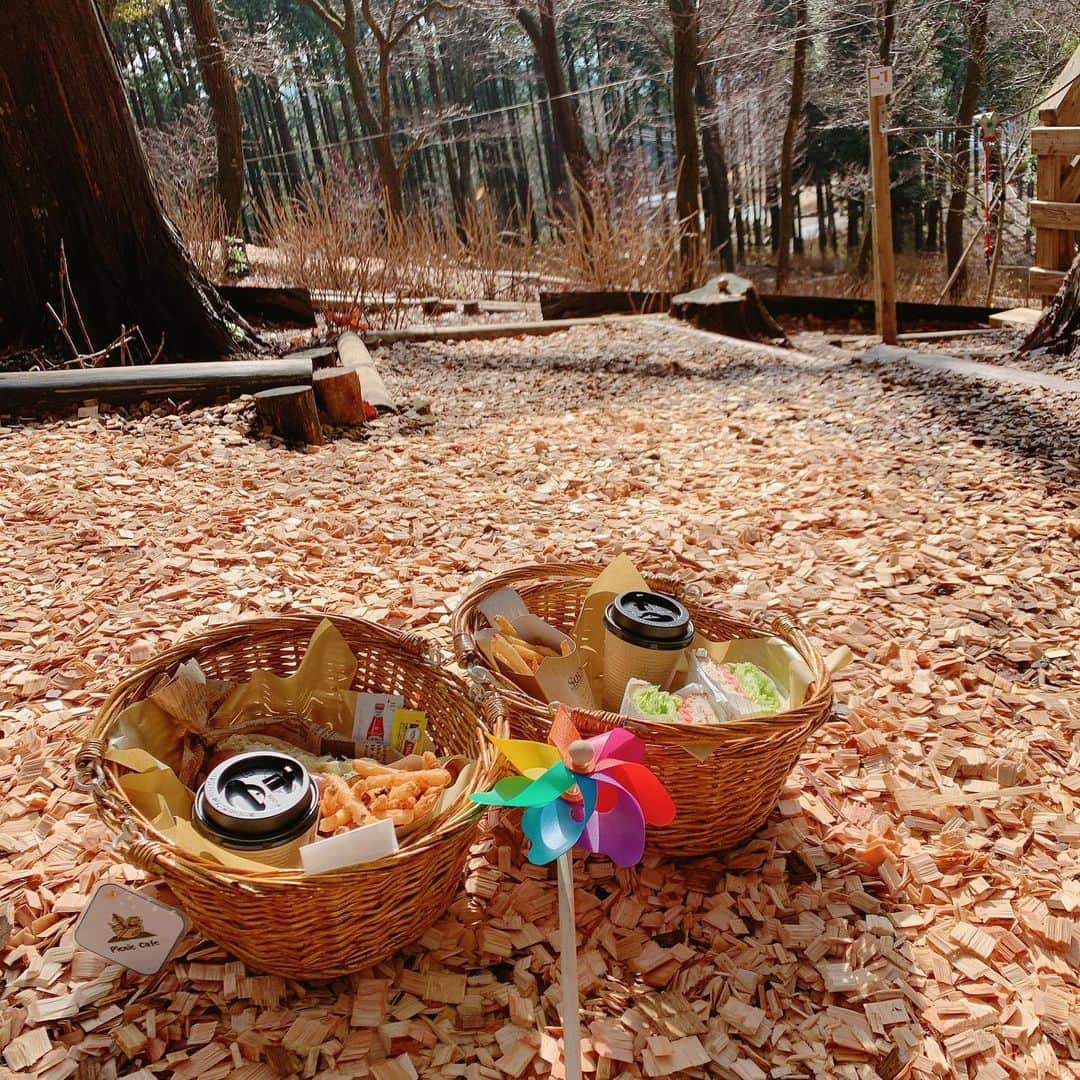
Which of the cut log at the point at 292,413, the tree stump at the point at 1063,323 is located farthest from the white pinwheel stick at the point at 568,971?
the tree stump at the point at 1063,323

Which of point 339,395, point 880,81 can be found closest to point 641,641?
point 339,395

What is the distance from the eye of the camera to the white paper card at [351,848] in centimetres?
98

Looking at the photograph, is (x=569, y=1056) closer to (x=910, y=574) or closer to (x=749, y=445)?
(x=910, y=574)

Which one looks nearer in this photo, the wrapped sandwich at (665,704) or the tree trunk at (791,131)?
the wrapped sandwich at (665,704)

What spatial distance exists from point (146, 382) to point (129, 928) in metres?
2.89

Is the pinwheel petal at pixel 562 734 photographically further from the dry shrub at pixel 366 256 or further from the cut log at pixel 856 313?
the cut log at pixel 856 313

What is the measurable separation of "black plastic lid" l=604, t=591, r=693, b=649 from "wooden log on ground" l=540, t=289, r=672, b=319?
633 cm

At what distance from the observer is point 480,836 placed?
4.70 feet

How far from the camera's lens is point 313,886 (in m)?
0.97

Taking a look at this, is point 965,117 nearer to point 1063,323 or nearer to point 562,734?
point 1063,323

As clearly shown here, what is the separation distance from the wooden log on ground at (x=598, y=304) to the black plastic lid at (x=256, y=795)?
6703 mm

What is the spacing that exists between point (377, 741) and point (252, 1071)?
48 cm

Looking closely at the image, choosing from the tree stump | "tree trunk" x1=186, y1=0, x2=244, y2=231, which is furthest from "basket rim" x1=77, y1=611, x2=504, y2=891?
"tree trunk" x1=186, y1=0, x2=244, y2=231

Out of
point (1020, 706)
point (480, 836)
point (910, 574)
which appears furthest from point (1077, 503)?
point (480, 836)
